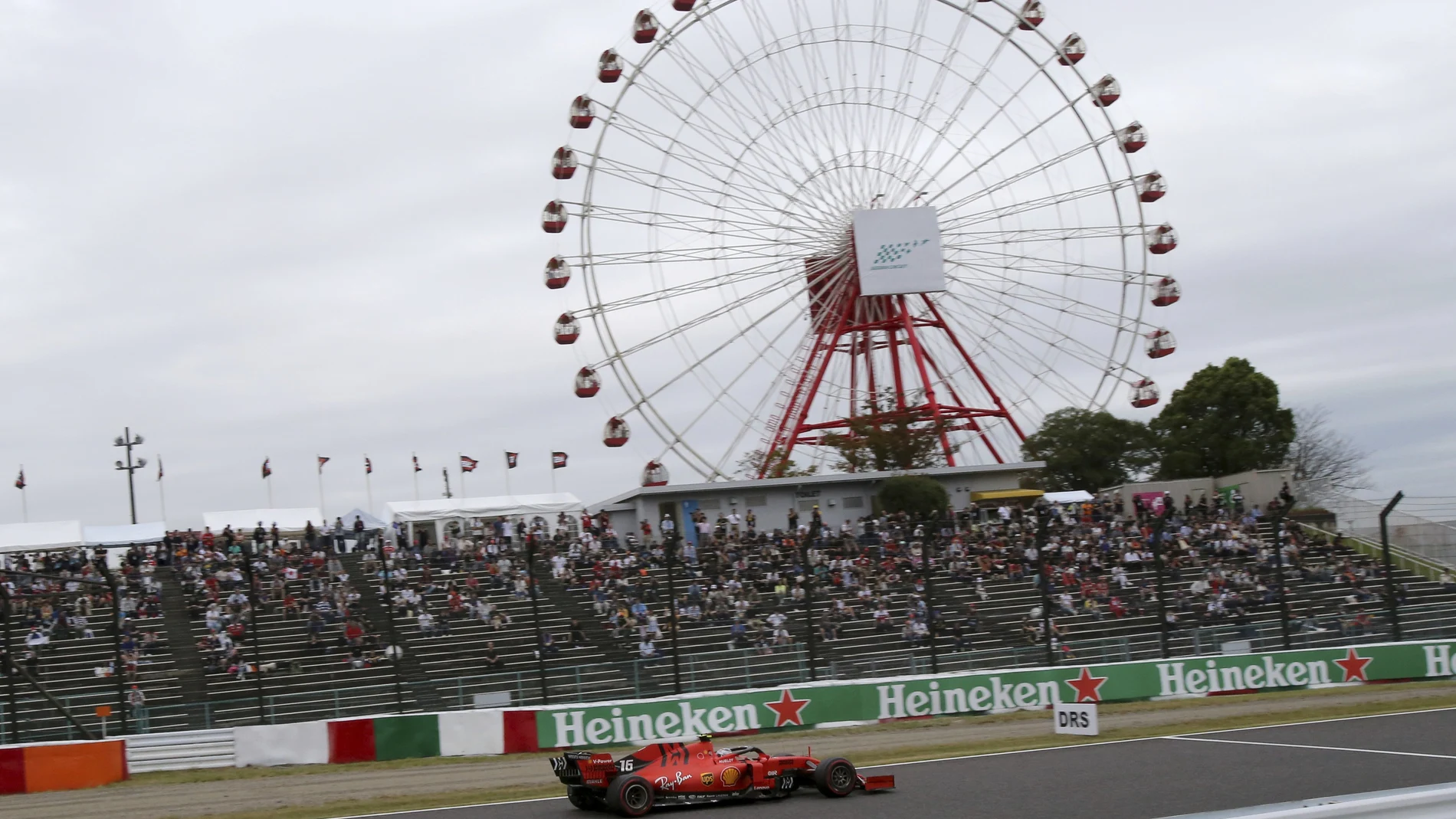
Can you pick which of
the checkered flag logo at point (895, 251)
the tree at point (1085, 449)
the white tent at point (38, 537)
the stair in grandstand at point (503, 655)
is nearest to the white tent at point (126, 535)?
the white tent at point (38, 537)

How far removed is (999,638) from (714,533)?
35.4 ft

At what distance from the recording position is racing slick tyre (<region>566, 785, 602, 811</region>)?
51.9 ft

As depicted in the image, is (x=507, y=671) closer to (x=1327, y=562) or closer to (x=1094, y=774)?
(x=1094, y=774)

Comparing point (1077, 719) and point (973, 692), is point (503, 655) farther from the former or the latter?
point (1077, 719)

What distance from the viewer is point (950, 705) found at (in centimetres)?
2723

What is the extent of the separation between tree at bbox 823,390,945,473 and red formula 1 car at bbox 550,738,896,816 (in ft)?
112

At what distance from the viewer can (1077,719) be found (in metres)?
23.2

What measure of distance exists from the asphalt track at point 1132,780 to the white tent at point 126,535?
3013 cm

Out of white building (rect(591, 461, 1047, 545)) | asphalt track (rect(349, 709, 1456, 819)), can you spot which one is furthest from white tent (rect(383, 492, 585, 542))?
asphalt track (rect(349, 709, 1456, 819))

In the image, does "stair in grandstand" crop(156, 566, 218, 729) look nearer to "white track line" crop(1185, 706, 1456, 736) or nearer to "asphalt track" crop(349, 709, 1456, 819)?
"asphalt track" crop(349, 709, 1456, 819)

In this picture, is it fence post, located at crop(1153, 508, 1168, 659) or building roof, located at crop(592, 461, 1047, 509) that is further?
building roof, located at crop(592, 461, 1047, 509)

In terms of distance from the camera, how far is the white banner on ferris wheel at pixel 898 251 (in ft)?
149

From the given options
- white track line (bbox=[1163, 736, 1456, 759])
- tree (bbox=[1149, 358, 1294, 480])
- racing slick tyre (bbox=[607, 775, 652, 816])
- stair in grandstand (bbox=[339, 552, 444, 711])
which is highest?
tree (bbox=[1149, 358, 1294, 480])

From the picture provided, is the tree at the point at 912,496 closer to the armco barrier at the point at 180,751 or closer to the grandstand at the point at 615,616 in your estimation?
the grandstand at the point at 615,616
